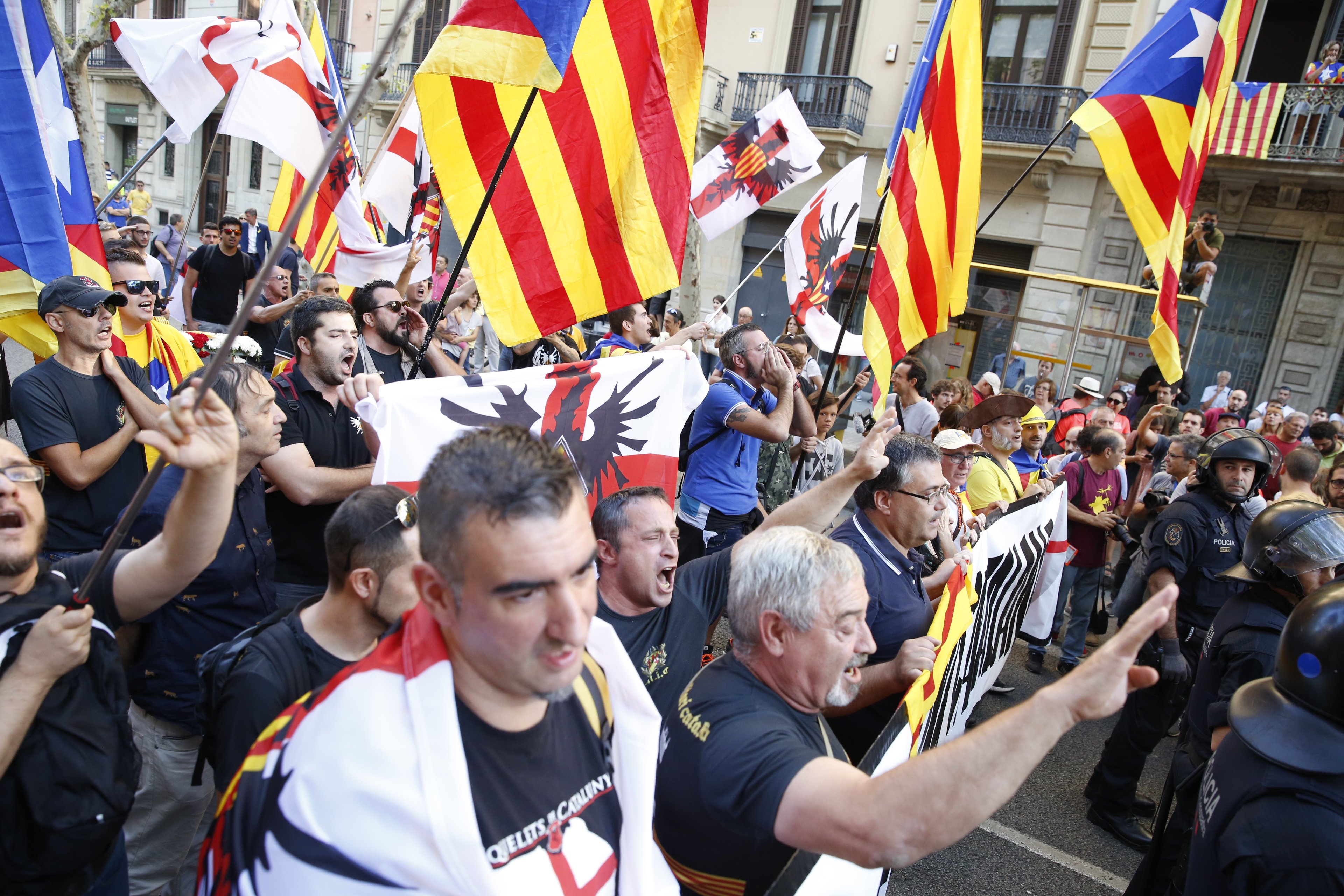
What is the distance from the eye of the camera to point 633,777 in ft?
4.81

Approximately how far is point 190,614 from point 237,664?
0.69m

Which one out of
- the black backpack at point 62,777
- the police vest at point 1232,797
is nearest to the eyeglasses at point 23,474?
the black backpack at point 62,777

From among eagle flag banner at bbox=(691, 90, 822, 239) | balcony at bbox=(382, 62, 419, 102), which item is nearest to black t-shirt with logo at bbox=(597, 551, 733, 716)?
eagle flag banner at bbox=(691, 90, 822, 239)

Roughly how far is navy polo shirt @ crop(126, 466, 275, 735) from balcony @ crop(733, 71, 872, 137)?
1632 centimetres

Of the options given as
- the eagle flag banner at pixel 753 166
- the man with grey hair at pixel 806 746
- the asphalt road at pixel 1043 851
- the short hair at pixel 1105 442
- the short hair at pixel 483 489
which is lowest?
the asphalt road at pixel 1043 851

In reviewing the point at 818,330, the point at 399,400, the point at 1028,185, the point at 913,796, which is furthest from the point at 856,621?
the point at 1028,185

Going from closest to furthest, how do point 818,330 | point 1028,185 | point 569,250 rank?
point 569,250 → point 818,330 → point 1028,185

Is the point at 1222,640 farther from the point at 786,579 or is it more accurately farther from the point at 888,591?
the point at 786,579

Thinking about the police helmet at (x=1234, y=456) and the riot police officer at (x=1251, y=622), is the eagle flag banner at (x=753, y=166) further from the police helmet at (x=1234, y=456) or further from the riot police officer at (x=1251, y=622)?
the riot police officer at (x=1251, y=622)

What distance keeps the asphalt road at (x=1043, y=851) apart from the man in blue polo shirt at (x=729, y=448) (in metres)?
1.85

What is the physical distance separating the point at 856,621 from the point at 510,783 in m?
0.95

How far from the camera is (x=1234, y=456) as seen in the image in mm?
4047

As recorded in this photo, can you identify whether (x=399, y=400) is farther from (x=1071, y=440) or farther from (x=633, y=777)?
(x=1071, y=440)

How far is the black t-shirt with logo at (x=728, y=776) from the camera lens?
1.62 meters
